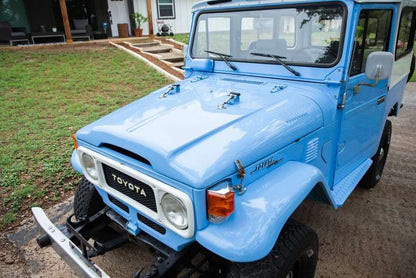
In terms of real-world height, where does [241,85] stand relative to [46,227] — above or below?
above

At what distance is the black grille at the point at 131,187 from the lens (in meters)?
1.89

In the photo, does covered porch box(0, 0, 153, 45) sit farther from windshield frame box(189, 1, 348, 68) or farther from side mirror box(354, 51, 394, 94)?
side mirror box(354, 51, 394, 94)

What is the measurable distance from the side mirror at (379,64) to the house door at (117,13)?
14.7 m

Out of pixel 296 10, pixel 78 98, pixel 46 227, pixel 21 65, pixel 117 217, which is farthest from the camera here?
pixel 21 65

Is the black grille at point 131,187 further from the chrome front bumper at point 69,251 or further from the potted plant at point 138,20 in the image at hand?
the potted plant at point 138,20

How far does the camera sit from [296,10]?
264 centimetres

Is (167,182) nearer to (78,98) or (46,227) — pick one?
(46,227)

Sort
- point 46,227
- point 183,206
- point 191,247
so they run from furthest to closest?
1. point 46,227
2. point 191,247
3. point 183,206

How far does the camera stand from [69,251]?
2.04 metres

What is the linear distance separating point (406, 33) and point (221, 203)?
3.51 meters

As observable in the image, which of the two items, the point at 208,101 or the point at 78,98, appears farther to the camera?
the point at 78,98

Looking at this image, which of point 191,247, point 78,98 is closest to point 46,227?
point 191,247

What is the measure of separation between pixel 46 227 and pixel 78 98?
5678mm

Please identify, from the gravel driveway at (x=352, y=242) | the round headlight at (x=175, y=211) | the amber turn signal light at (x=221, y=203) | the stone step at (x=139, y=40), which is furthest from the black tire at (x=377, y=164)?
the stone step at (x=139, y=40)
